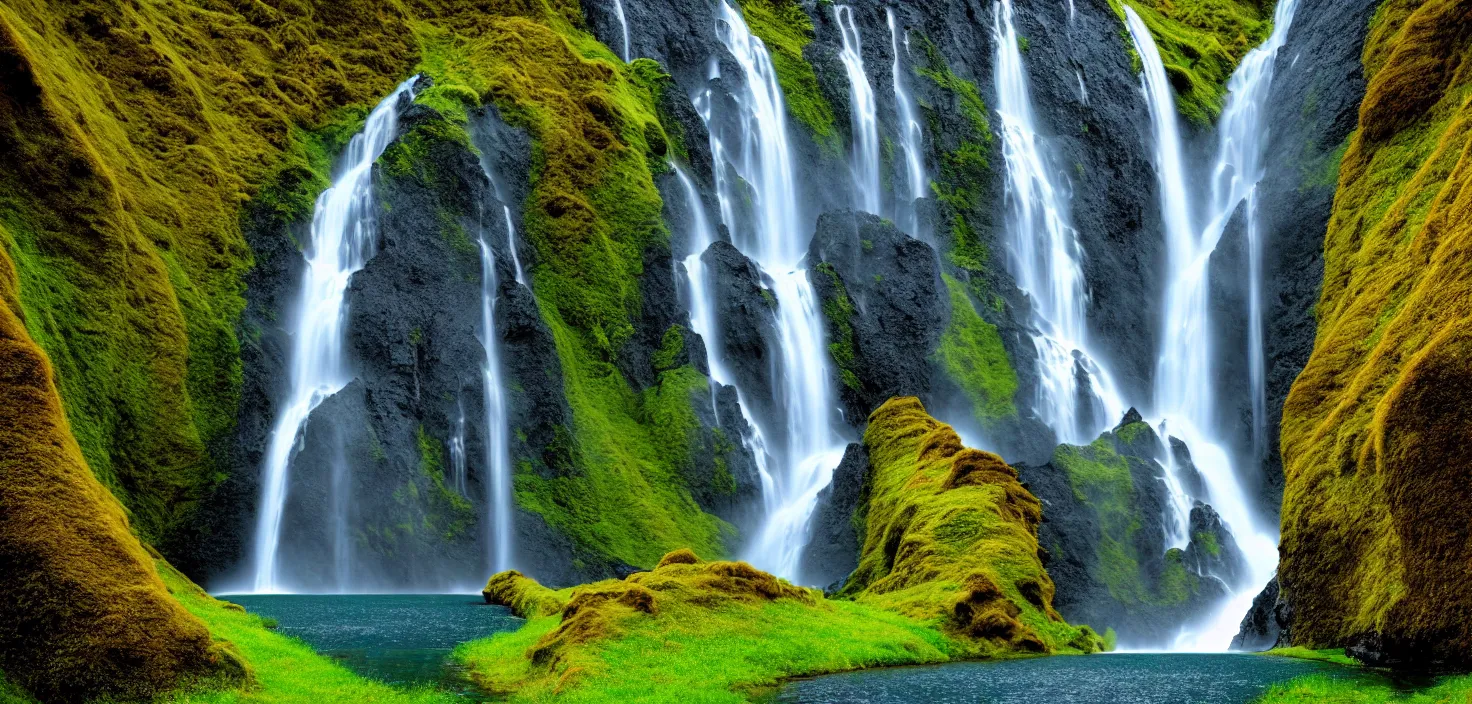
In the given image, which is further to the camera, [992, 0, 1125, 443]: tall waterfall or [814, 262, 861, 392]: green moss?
[992, 0, 1125, 443]: tall waterfall

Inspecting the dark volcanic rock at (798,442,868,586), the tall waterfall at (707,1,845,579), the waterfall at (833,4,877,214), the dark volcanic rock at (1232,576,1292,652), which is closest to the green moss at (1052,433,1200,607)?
the dark volcanic rock at (1232,576,1292,652)

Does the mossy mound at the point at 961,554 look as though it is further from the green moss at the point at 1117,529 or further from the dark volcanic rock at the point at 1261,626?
the green moss at the point at 1117,529

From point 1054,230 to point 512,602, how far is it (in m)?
49.0

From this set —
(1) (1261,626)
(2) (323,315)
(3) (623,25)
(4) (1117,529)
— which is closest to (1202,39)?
(3) (623,25)

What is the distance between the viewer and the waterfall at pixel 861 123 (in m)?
73.8

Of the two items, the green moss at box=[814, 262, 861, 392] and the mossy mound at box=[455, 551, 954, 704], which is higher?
the green moss at box=[814, 262, 861, 392]

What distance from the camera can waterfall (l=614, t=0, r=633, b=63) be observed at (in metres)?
72.8

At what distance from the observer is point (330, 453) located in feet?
154

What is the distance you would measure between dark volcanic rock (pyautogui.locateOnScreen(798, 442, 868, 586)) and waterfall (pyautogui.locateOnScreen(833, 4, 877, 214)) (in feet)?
96.8

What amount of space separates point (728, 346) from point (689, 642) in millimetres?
37495

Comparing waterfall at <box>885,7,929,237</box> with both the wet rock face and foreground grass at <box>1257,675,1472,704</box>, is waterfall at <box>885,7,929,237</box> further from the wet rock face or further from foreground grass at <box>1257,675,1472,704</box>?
foreground grass at <box>1257,675,1472,704</box>

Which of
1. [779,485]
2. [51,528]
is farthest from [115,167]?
[51,528]

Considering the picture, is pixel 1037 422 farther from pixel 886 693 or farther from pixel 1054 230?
pixel 886 693

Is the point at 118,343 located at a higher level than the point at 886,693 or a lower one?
higher
